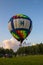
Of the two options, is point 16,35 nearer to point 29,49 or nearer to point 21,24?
point 21,24

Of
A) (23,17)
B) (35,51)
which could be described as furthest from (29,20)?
(35,51)

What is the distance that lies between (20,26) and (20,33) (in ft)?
6.90

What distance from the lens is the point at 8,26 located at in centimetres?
6875

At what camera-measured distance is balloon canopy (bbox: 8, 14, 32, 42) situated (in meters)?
65.9

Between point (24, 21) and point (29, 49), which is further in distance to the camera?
point (29, 49)

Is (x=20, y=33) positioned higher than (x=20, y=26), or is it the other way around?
(x=20, y=26)

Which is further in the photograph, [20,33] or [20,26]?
[20,33]

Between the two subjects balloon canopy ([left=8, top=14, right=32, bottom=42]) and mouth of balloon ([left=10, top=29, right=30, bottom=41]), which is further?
mouth of balloon ([left=10, top=29, right=30, bottom=41])

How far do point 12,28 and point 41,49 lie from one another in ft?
214

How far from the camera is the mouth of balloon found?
66.1m

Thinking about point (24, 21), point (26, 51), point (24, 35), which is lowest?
point (26, 51)

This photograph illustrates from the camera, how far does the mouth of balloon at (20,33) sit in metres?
66.1

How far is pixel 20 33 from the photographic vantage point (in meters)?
66.8

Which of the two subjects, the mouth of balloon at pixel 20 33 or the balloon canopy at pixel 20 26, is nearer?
the balloon canopy at pixel 20 26
